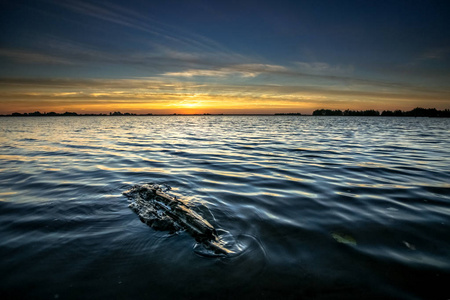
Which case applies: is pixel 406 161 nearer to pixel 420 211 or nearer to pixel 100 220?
pixel 420 211

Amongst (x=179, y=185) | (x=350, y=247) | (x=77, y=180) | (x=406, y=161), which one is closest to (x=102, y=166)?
(x=77, y=180)

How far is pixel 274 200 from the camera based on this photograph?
19.2 ft

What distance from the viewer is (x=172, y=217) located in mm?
4602

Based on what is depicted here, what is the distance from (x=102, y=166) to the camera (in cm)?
998

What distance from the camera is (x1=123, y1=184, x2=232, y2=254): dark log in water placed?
3792 mm

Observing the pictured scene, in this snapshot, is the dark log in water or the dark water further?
the dark log in water

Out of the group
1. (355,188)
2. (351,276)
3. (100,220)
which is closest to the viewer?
(351,276)

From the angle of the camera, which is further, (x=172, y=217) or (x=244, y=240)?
(x=172, y=217)

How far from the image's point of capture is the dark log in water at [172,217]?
12.4ft

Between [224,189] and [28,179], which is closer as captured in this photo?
[224,189]

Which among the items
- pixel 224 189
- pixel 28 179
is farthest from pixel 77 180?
pixel 224 189

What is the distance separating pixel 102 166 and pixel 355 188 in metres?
10.1

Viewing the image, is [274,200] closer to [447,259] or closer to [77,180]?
[447,259]

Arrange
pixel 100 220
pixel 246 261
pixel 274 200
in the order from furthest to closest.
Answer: pixel 274 200 → pixel 100 220 → pixel 246 261
